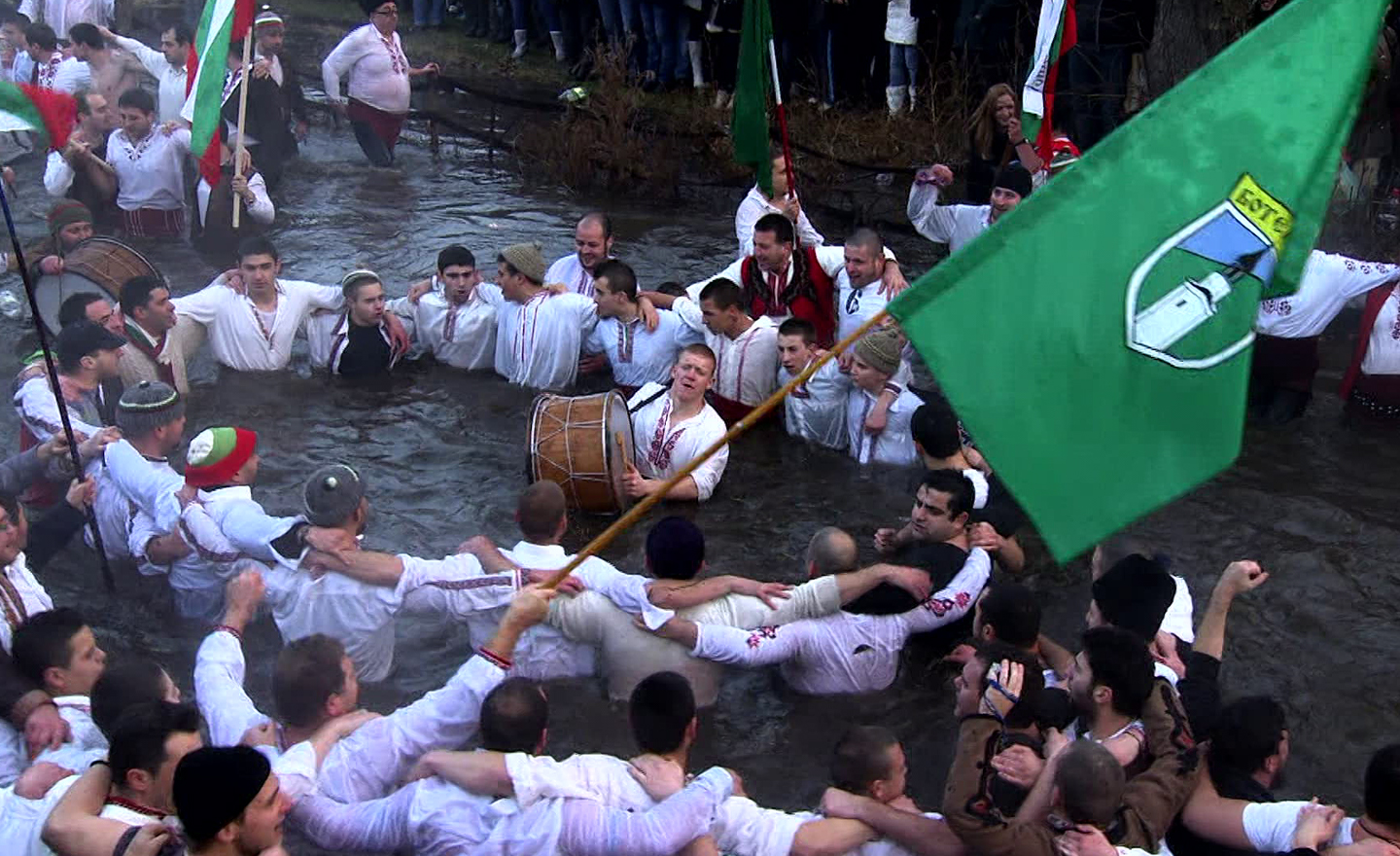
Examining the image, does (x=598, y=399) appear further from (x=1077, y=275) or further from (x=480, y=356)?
(x=1077, y=275)

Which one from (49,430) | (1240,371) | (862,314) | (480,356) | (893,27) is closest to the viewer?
(1240,371)

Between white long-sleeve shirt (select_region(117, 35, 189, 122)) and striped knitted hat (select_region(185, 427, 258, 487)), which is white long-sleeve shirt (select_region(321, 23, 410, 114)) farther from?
striped knitted hat (select_region(185, 427, 258, 487))

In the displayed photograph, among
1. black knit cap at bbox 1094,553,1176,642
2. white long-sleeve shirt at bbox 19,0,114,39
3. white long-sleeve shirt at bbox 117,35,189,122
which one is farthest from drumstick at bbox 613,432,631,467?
white long-sleeve shirt at bbox 19,0,114,39

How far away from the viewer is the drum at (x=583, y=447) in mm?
7512

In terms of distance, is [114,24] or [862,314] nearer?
[862,314]

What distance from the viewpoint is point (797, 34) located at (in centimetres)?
1402

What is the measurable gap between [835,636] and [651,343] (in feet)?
10.9

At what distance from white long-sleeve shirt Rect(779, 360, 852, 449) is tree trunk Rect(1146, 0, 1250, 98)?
4.68m

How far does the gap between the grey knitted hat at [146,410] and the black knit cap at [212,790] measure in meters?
2.95

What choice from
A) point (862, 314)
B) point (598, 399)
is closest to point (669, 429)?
point (598, 399)

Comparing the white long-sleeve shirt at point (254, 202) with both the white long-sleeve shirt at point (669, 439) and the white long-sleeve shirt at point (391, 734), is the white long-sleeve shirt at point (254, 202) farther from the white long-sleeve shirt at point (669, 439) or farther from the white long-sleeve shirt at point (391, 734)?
the white long-sleeve shirt at point (391, 734)

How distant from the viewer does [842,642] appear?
6016 millimetres

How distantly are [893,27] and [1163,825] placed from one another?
9832mm

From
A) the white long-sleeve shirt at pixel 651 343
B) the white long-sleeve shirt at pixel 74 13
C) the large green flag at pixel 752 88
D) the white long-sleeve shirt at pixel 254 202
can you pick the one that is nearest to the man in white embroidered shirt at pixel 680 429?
the white long-sleeve shirt at pixel 651 343
